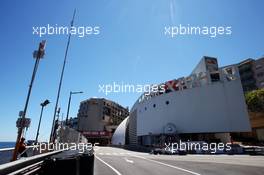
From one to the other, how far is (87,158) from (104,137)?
90.4 meters

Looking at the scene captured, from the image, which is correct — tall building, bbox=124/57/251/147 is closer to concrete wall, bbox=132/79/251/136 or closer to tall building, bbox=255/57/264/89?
concrete wall, bbox=132/79/251/136

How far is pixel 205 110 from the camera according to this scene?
137ft

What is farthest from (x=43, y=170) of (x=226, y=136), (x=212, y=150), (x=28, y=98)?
(x=226, y=136)

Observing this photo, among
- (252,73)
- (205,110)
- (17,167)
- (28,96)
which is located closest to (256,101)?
(205,110)

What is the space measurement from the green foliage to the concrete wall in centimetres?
1259

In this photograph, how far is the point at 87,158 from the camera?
20.9 feet

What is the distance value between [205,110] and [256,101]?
1673 cm

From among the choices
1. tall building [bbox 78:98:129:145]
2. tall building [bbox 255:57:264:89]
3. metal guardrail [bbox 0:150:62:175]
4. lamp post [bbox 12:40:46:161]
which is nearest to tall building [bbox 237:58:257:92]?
tall building [bbox 255:57:264:89]

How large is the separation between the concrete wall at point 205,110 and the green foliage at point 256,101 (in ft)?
41.3

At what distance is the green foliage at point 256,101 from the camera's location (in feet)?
153

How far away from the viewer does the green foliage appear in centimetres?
4656

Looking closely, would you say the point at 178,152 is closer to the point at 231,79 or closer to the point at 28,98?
the point at 231,79

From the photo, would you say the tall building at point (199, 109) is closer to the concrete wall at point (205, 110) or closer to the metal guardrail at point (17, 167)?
the concrete wall at point (205, 110)

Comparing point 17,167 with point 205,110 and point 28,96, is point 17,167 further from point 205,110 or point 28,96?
point 205,110
